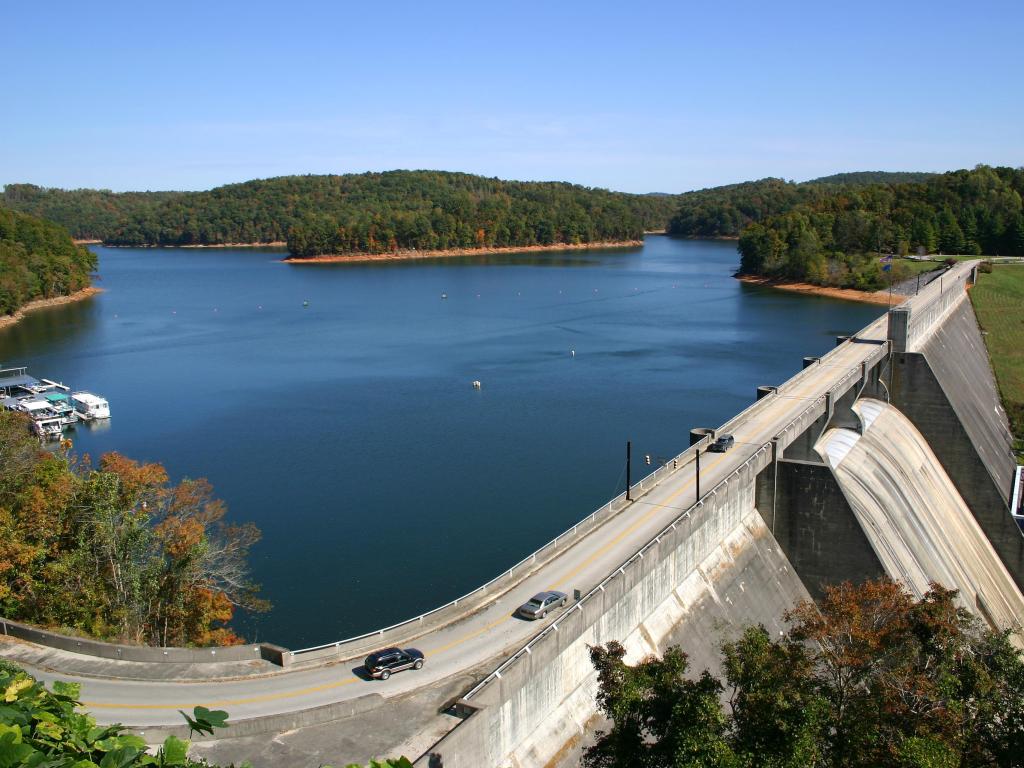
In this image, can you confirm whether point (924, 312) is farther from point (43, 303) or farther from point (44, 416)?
point (43, 303)

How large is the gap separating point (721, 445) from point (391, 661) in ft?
64.7

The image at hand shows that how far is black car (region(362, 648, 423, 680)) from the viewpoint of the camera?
18516 mm

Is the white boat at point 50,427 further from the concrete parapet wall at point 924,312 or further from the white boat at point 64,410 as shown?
the concrete parapet wall at point 924,312

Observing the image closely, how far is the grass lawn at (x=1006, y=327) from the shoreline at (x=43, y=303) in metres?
103

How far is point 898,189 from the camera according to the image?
154m

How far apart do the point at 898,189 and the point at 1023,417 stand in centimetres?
10821

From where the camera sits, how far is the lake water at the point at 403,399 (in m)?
36.4

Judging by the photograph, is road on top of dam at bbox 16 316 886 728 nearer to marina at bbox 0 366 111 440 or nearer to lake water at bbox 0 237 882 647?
lake water at bbox 0 237 882 647

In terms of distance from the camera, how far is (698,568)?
91.0ft

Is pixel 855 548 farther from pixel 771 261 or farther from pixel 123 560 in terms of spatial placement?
pixel 771 261

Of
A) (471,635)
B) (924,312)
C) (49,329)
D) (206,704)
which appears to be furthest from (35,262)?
(206,704)

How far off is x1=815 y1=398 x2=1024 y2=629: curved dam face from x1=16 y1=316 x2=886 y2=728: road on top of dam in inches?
316

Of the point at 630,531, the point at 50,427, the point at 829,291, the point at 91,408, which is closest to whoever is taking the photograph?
the point at 630,531

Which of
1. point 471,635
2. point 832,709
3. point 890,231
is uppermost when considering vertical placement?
point 890,231
